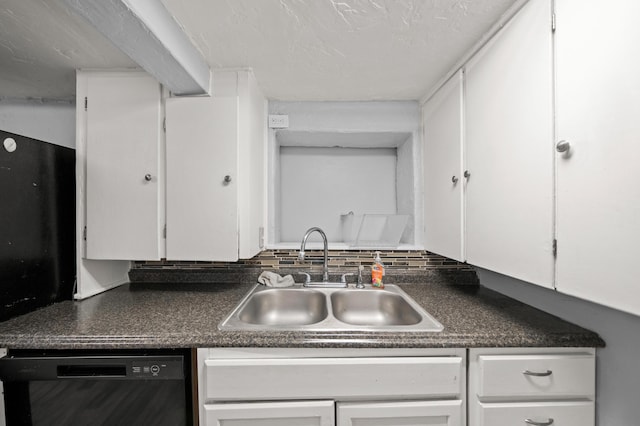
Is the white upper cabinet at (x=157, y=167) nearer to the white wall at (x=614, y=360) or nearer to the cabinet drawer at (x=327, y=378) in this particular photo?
the cabinet drawer at (x=327, y=378)

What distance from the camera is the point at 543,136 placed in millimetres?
821

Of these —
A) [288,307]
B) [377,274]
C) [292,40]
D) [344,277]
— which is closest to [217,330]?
[288,307]

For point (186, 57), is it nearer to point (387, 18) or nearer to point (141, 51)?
point (141, 51)

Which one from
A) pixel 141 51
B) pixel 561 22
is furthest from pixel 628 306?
pixel 141 51

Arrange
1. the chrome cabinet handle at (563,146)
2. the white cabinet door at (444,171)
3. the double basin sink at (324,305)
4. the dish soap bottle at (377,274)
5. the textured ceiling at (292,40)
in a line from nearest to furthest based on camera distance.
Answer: the chrome cabinet handle at (563,146)
the textured ceiling at (292,40)
the white cabinet door at (444,171)
the double basin sink at (324,305)
the dish soap bottle at (377,274)

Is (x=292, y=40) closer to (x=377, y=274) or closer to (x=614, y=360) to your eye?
(x=377, y=274)

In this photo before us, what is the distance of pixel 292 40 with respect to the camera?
112 centimetres

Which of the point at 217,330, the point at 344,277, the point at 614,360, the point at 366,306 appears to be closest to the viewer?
the point at 614,360

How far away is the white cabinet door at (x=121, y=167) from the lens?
4.35ft

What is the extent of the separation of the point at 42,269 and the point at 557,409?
2175 millimetres

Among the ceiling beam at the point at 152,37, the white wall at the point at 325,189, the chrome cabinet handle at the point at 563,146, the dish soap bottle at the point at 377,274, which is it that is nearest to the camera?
the chrome cabinet handle at the point at 563,146

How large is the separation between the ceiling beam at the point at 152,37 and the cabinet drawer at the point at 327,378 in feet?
3.93

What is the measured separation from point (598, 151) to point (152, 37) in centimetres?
144

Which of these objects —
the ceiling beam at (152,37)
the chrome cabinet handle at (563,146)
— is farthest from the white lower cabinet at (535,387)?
the ceiling beam at (152,37)
